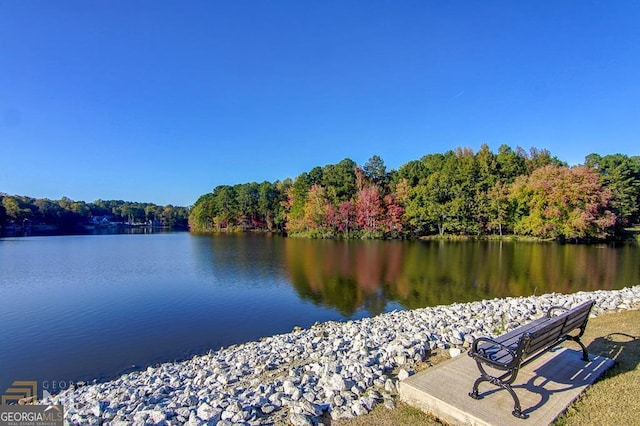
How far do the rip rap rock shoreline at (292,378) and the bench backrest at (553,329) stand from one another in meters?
1.57

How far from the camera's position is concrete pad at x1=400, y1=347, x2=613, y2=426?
11.4 feet

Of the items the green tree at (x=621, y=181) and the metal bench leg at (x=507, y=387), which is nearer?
the metal bench leg at (x=507, y=387)

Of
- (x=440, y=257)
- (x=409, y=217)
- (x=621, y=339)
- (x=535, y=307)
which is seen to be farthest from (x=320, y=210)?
(x=621, y=339)

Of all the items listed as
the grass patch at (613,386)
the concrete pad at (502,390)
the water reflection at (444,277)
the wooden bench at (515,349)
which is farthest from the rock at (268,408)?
the water reflection at (444,277)

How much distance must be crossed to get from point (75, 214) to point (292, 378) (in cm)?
10761

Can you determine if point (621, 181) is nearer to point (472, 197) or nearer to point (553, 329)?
point (472, 197)

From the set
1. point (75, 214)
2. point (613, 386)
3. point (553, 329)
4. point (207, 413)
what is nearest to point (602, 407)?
point (613, 386)

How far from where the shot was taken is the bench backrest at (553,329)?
367cm

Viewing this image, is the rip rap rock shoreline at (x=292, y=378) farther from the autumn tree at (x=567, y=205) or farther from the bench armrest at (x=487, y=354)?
the autumn tree at (x=567, y=205)

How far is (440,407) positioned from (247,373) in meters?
3.51

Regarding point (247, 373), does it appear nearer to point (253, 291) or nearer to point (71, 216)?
point (253, 291)

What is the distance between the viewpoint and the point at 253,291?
15.4m

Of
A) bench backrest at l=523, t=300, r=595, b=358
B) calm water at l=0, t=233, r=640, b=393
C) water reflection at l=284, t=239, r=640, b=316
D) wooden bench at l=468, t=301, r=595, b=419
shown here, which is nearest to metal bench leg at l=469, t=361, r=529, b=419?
wooden bench at l=468, t=301, r=595, b=419

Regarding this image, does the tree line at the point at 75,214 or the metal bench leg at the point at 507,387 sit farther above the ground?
the tree line at the point at 75,214
